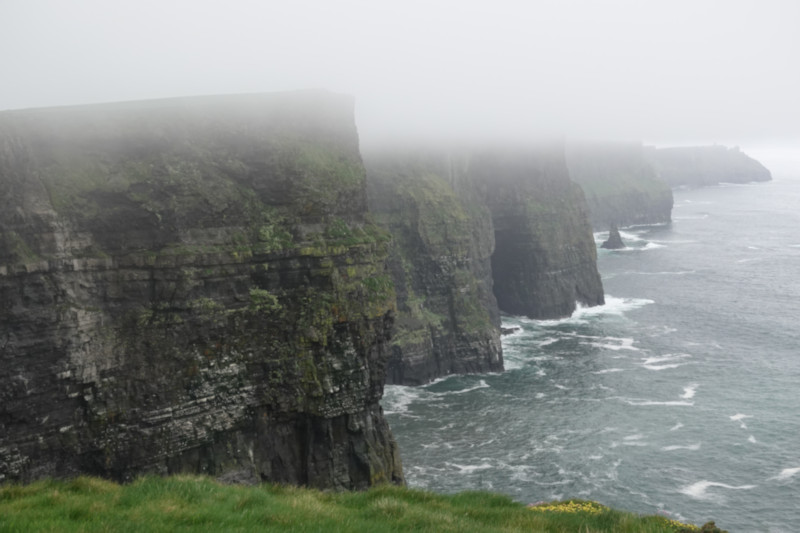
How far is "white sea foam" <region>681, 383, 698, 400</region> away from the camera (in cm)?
6581

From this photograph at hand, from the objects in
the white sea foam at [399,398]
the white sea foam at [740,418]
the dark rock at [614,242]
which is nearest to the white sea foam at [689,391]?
the white sea foam at [740,418]

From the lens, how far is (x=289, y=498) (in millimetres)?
17844

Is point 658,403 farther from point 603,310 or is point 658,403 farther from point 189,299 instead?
point 189,299

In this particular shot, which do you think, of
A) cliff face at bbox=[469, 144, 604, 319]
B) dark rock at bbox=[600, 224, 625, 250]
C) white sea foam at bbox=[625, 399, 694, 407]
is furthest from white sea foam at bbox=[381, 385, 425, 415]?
dark rock at bbox=[600, 224, 625, 250]

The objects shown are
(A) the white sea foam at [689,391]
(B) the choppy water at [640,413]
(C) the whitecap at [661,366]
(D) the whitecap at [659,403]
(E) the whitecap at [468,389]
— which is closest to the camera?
(B) the choppy water at [640,413]

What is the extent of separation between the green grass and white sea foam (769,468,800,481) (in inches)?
1392

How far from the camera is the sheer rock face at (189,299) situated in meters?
31.9

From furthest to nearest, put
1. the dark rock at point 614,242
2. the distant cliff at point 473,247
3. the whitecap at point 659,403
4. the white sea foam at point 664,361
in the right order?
the dark rock at point 614,242, the distant cliff at point 473,247, the white sea foam at point 664,361, the whitecap at point 659,403

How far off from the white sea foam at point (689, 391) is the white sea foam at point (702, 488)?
18.5m

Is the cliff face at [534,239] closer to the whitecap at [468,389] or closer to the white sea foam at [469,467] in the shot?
the whitecap at [468,389]

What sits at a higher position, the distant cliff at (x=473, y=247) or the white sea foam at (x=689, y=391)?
the distant cliff at (x=473, y=247)

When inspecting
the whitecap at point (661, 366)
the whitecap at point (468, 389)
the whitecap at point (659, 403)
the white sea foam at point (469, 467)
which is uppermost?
the whitecap at point (468, 389)

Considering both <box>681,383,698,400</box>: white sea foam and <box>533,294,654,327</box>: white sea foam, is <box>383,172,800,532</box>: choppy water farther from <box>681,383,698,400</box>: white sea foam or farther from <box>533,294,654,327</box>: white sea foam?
<box>533,294,654,327</box>: white sea foam

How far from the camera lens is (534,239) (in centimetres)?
10094
